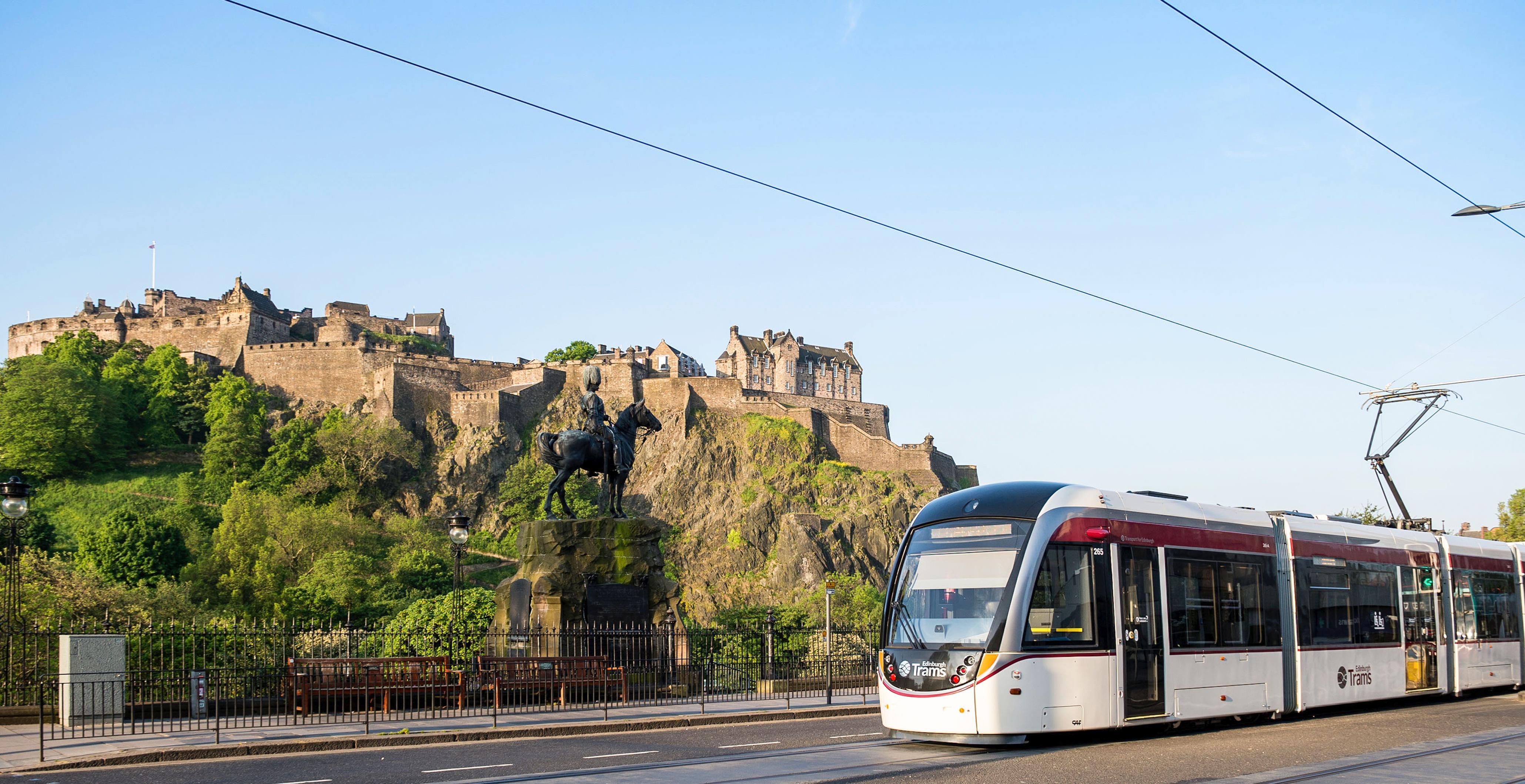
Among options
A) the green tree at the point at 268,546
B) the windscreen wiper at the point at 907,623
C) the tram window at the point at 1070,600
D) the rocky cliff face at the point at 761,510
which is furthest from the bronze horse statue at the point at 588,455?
the rocky cliff face at the point at 761,510

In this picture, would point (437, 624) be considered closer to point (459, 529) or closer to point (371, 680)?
point (459, 529)

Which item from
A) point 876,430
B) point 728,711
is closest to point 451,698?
point 728,711

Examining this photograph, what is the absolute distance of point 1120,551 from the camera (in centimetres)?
1186

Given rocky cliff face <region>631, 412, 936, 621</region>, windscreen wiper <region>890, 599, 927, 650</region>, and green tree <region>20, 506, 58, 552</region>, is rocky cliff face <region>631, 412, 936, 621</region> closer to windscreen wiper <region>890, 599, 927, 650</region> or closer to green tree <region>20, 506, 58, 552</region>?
green tree <region>20, 506, 58, 552</region>

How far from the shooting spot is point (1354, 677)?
15.1 metres

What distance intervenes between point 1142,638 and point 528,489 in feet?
208

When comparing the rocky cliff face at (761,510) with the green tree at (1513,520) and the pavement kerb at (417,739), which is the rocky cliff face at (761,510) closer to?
the green tree at (1513,520)

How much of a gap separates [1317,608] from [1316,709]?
2023 millimetres

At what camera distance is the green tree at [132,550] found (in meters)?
52.5

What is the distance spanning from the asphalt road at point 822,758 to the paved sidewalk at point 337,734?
33cm

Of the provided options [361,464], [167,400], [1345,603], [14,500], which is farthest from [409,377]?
[1345,603]

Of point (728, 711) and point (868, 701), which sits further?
point (868, 701)

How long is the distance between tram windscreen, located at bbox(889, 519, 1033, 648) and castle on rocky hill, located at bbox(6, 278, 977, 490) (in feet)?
Answer: 219

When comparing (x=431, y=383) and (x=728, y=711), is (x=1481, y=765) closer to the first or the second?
(x=728, y=711)
